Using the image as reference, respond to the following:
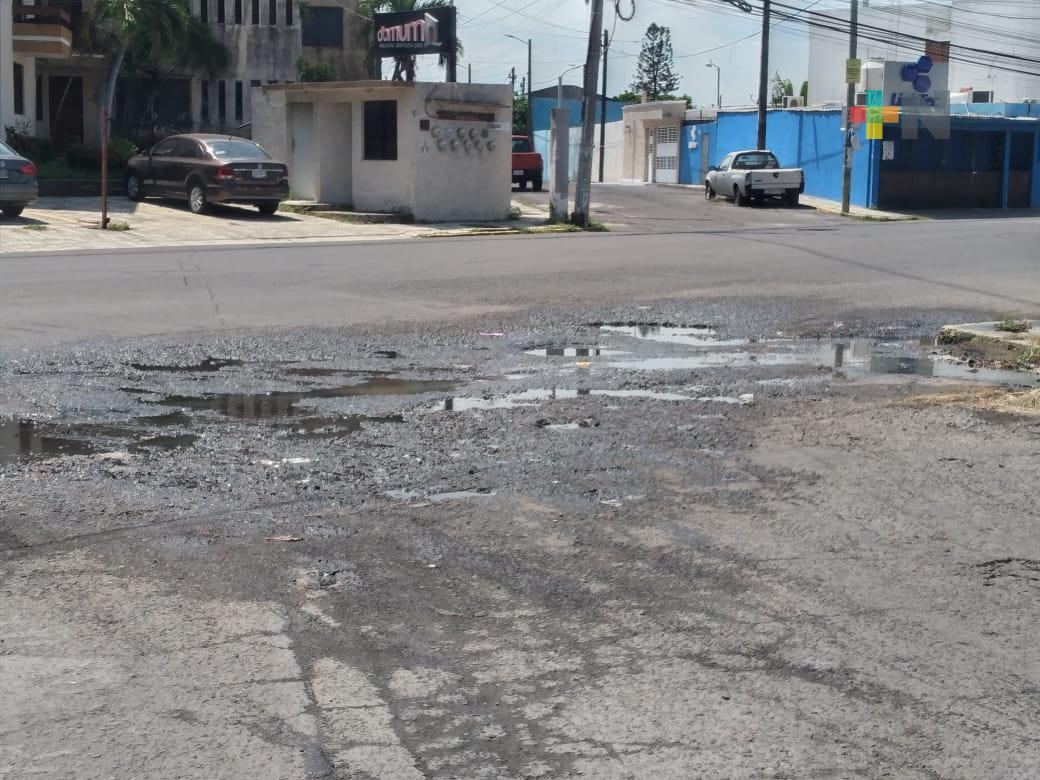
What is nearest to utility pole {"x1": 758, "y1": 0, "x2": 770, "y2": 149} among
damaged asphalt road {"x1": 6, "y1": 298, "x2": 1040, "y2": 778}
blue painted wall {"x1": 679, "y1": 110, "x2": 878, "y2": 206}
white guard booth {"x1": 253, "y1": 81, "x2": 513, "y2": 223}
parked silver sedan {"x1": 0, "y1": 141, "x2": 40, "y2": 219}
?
blue painted wall {"x1": 679, "y1": 110, "x2": 878, "y2": 206}

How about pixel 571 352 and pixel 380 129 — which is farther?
pixel 380 129

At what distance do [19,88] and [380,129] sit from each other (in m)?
15.3

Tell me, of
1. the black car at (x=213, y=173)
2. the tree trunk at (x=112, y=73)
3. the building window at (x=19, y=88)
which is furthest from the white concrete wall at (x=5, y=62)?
the tree trunk at (x=112, y=73)

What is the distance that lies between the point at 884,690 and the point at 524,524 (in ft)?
7.01

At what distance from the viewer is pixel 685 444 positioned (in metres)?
7.55

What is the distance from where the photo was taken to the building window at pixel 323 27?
178 ft

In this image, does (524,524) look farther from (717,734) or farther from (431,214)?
(431,214)

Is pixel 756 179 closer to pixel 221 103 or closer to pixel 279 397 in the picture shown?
pixel 221 103

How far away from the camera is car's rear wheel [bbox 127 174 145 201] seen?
31.1 meters

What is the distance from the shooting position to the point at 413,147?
29609mm

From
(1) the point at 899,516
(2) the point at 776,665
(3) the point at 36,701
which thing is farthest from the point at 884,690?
(3) the point at 36,701

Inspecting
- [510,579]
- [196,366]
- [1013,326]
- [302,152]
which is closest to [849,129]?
[302,152]

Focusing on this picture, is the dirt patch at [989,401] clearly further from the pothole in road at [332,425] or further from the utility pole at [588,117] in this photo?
the utility pole at [588,117]

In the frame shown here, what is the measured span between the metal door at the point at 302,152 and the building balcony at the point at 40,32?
31.7 feet
